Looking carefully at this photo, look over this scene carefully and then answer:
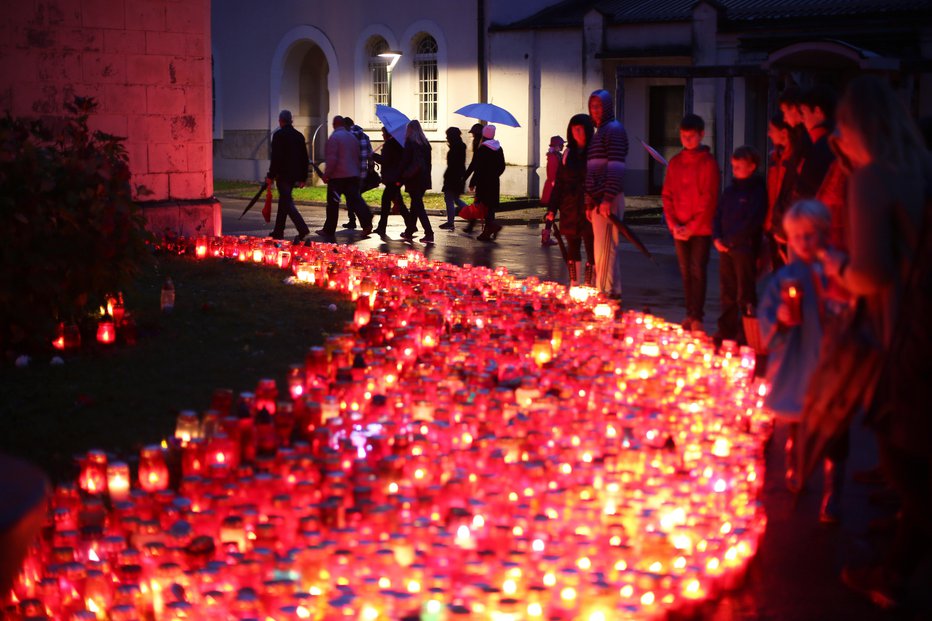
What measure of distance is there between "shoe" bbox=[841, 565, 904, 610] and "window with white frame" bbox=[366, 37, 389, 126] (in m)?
29.9

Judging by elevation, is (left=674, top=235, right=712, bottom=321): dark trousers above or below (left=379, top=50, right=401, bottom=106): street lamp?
below

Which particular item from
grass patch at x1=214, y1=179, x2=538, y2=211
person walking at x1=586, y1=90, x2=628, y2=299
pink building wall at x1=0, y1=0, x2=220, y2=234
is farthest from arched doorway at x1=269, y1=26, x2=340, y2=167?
person walking at x1=586, y1=90, x2=628, y2=299

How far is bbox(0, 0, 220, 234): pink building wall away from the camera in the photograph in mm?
14891

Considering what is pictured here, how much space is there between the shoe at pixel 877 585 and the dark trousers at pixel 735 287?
15.4 feet

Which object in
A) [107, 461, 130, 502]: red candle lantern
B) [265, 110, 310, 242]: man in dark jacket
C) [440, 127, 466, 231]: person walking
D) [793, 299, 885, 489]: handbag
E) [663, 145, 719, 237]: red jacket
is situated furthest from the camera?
[440, 127, 466, 231]: person walking

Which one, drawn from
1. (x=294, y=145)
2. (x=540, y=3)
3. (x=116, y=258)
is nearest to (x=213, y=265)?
(x=294, y=145)

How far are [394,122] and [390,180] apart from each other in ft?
8.76

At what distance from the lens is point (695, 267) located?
10227 mm

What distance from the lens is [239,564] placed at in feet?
14.2

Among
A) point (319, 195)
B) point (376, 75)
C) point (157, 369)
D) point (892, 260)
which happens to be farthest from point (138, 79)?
point (376, 75)

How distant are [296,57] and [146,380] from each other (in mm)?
28922

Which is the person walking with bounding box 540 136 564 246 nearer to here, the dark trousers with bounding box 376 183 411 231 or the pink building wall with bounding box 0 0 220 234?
the dark trousers with bounding box 376 183 411 231

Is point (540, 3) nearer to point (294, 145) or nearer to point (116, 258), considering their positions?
point (294, 145)

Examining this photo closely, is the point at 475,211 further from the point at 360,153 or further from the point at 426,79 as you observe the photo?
the point at 426,79
